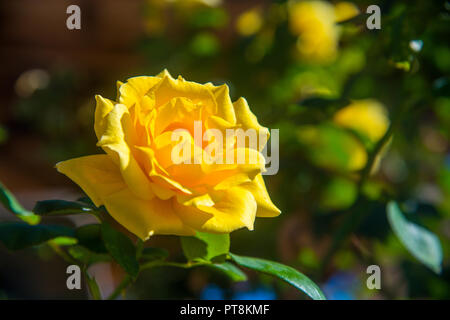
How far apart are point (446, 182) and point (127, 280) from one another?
0.81 m

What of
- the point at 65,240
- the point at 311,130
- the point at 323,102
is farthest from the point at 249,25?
the point at 65,240

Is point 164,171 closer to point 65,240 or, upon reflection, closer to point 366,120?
point 65,240

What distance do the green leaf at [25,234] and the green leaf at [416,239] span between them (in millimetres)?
369

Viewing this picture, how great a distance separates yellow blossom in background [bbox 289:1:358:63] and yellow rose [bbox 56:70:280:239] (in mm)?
664

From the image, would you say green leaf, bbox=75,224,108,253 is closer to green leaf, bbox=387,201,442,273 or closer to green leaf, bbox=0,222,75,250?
green leaf, bbox=0,222,75,250

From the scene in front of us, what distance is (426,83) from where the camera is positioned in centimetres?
77

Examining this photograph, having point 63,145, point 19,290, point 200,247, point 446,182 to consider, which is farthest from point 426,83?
point 63,145

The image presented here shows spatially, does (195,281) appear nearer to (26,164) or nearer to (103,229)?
(103,229)

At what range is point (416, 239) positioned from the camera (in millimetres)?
576

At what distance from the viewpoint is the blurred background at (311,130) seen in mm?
635

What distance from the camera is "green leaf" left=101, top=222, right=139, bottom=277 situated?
0.39m

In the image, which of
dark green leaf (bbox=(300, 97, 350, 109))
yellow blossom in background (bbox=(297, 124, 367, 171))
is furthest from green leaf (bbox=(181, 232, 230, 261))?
yellow blossom in background (bbox=(297, 124, 367, 171))

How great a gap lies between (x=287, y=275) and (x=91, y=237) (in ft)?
0.58

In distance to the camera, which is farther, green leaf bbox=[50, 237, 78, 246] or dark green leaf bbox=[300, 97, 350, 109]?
dark green leaf bbox=[300, 97, 350, 109]
